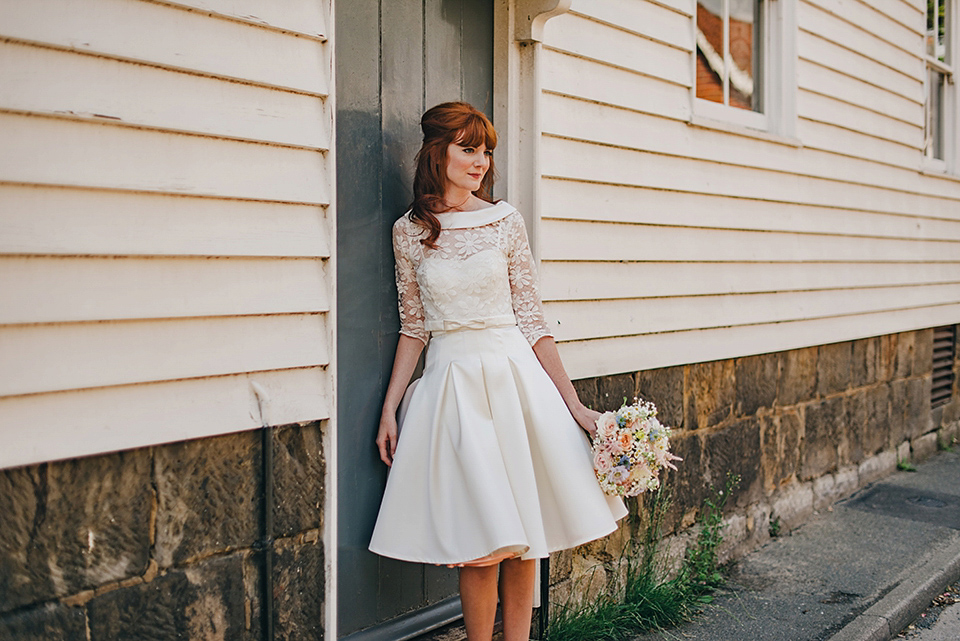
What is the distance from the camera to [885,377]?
641cm

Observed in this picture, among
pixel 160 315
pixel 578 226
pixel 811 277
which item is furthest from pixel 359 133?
pixel 811 277

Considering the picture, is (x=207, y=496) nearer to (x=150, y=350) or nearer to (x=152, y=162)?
(x=150, y=350)

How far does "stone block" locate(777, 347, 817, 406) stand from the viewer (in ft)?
17.0

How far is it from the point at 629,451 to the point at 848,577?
2.38 m

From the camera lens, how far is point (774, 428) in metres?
5.14

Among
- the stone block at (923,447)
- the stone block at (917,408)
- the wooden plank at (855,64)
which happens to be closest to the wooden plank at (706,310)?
the stone block at (917,408)

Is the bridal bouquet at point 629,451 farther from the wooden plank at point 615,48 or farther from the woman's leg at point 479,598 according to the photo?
the wooden plank at point 615,48

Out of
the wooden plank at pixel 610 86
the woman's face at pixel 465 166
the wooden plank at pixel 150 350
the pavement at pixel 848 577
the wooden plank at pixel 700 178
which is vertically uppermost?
the wooden plank at pixel 610 86

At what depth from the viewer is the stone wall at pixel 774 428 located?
4031 millimetres

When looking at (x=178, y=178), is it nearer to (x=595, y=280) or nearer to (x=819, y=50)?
(x=595, y=280)

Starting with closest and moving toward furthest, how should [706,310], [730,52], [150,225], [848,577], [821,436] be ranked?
[150,225], [848,577], [706,310], [730,52], [821,436]

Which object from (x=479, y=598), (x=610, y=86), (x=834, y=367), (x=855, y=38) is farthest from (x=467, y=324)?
(x=855, y=38)

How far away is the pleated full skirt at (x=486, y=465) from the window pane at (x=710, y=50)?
8.37 feet

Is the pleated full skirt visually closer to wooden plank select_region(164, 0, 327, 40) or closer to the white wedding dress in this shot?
the white wedding dress
